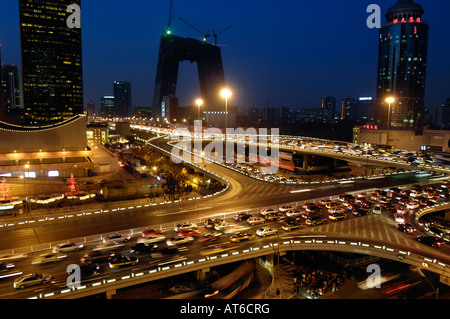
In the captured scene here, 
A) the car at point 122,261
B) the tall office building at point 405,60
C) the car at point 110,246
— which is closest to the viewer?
the car at point 122,261

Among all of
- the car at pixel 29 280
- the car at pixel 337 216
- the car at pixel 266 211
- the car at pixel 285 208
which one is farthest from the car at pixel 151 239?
the car at pixel 337 216

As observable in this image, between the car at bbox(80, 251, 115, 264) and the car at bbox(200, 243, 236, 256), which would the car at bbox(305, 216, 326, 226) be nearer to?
the car at bbox(200, 243, 236, 256)

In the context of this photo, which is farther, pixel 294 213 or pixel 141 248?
pixel 294 213

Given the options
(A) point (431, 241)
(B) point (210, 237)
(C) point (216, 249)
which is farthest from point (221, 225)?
(A) point (431, 241)

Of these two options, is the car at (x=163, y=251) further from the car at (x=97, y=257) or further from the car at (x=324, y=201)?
the car at (x=324, y=201)

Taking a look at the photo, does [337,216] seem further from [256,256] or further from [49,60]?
[49,60]

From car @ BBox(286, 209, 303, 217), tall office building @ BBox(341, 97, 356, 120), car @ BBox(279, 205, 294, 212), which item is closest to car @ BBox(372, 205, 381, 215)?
car @ BBox(286, 209, 303, 217)

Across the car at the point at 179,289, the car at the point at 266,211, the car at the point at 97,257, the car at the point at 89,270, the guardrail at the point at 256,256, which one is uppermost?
the car at the point at 266,211
